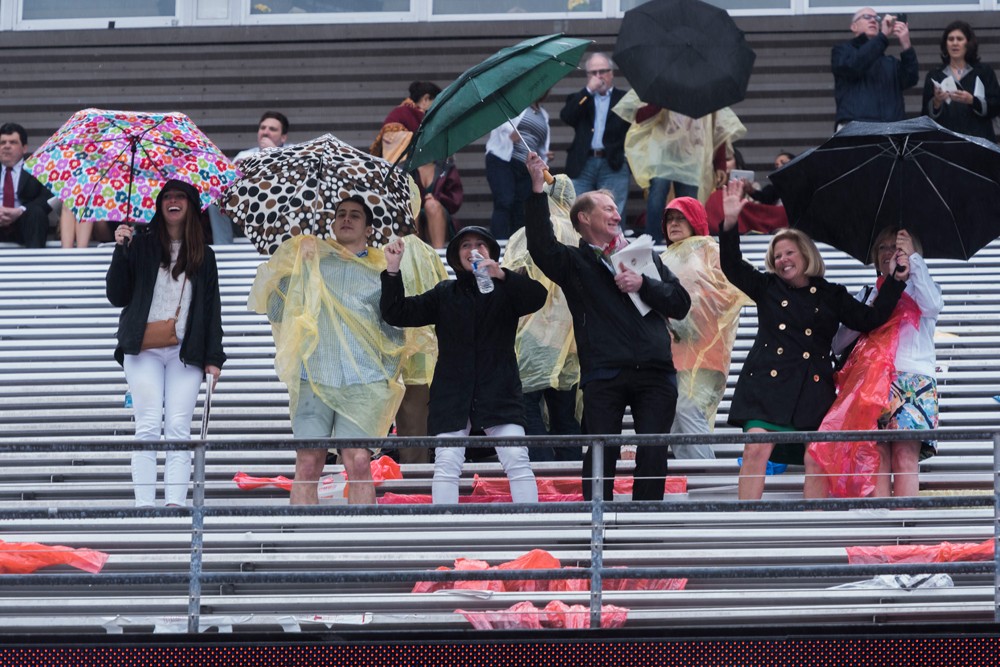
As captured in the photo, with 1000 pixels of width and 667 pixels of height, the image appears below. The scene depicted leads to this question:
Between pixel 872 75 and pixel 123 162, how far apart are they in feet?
18.4

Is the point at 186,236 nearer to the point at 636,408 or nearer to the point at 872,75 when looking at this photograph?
the point at 636,408

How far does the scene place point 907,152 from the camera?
28.2 ft

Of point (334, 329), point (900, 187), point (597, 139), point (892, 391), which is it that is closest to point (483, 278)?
point (334, 329)

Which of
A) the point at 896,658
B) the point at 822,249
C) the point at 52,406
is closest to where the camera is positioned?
the point at 896,658

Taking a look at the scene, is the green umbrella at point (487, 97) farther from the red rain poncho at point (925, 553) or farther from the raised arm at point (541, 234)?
the red rain poncho at point (925, 553)

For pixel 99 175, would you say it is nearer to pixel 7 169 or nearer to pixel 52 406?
pixel 52 406

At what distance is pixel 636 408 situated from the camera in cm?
815

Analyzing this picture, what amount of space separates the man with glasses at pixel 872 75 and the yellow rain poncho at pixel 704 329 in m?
3.73

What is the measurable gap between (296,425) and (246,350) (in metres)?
2.71

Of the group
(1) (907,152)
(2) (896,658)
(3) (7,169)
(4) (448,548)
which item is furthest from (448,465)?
(3) (7,169)

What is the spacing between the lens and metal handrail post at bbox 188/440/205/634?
7.03 metres

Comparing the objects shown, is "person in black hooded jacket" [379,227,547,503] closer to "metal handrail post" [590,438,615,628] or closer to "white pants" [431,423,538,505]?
"white pants" [431,423,538,505]

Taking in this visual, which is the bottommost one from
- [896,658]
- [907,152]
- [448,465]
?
[896,658]

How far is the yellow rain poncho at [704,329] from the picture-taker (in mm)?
9227
